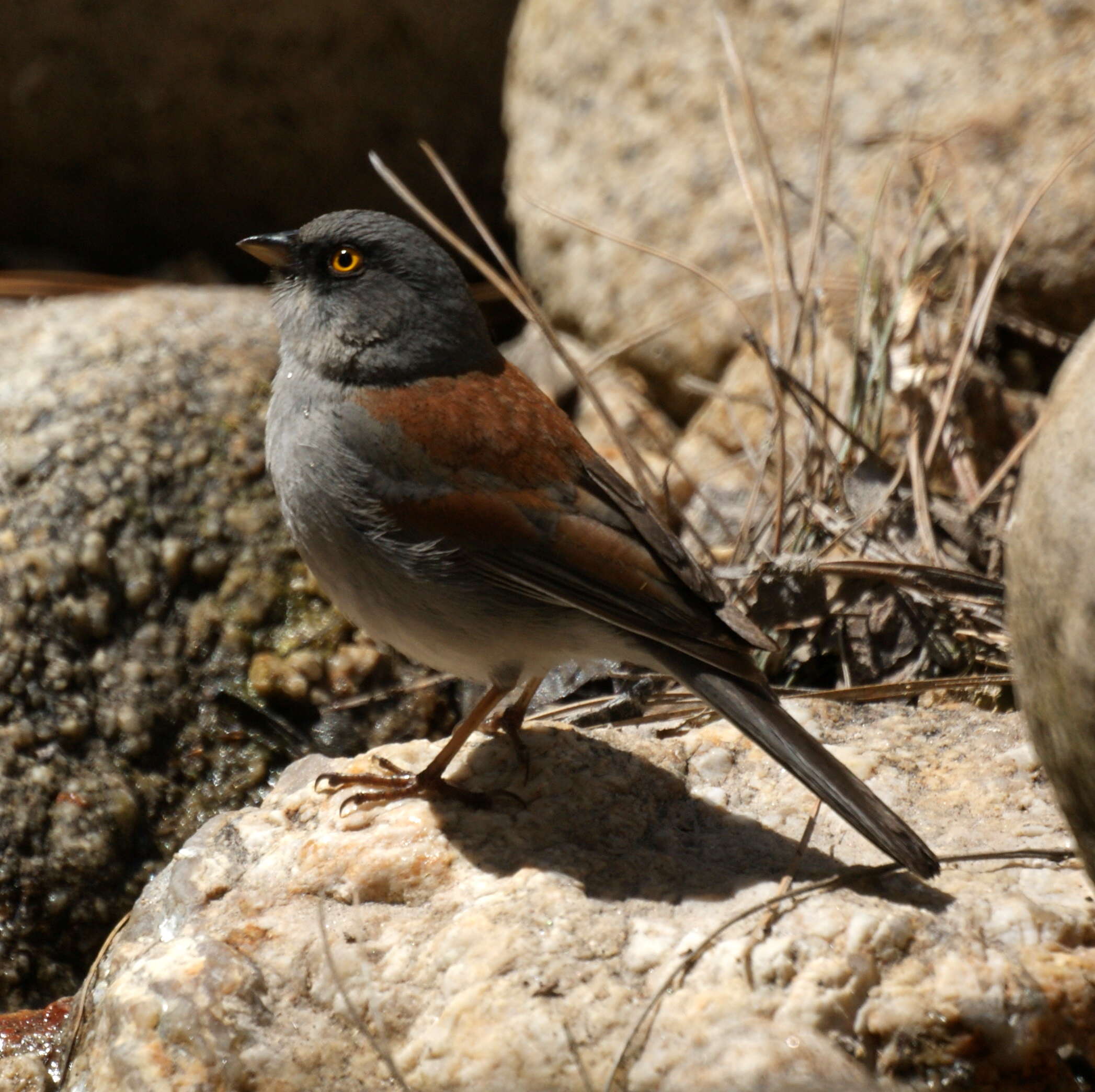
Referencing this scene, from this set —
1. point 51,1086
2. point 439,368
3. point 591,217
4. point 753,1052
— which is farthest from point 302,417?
point 591,217

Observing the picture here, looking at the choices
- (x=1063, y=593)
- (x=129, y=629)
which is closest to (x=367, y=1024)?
(x=1063, y=593)

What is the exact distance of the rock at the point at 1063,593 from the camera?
2.16 m

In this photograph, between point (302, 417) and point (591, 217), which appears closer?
point (302, 417)

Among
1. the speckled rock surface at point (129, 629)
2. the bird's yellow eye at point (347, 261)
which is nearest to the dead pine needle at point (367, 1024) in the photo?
the speckled rock surface at point (129, 629)

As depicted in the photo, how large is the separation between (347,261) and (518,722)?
1.42 metres

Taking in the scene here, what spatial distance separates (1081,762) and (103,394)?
3.65 meters

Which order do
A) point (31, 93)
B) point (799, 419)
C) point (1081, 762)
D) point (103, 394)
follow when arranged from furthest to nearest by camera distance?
1. point (31, 93)
2. point (799, 419)
3. point (103, 394)
4. point (1081, 762)

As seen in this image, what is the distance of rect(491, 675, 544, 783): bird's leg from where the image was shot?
11.8ft

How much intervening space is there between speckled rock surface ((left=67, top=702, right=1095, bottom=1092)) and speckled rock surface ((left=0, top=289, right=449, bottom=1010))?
873 mm

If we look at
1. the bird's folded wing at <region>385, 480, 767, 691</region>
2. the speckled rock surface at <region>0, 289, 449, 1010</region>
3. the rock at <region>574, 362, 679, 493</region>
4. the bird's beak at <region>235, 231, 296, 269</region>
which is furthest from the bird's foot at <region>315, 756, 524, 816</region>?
the rock at <region>574, 362, 679, 493</region>

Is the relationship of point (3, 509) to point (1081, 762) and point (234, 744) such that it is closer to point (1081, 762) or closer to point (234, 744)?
point (234, 744)

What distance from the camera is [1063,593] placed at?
2199 mm

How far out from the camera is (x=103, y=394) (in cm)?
476

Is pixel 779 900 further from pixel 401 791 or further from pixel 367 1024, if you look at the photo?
pixel 401 791
